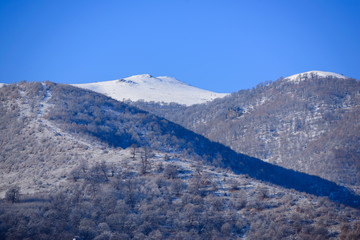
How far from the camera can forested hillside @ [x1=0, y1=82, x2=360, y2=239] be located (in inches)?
1389

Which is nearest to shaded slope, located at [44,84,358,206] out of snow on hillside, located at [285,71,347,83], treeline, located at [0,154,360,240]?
treeline, located at [0,154,360,240]

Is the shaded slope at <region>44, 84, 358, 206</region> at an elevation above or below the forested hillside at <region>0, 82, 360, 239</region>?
above

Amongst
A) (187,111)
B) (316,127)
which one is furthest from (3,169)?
(187,111)

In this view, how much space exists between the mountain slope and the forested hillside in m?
22.6

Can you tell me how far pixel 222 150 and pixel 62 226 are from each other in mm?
57172

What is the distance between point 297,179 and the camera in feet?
279

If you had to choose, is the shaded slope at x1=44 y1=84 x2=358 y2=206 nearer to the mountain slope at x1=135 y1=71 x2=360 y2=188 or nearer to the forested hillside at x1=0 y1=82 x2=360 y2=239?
the forested hillside at x1=0 y1=82 x2=360 y2=239

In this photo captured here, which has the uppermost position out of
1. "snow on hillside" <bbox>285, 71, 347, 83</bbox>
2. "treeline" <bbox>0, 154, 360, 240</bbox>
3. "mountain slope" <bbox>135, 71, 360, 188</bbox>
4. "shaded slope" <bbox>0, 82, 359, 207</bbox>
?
"snow on hillside" <bbox>285, 71, 347, 83</bbox>

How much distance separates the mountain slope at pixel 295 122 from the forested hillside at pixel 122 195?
2262 centimetres

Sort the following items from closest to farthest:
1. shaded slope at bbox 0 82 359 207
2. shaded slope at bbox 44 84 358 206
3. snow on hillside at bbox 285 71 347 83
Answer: shaded slope at bbox 0 82 359 207 < shaded slope at bbox 44 84 358 206 < snow on hillside at bbox 285 71 347 83

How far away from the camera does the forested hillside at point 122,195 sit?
3528 centimetres

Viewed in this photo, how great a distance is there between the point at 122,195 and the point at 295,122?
298 ft

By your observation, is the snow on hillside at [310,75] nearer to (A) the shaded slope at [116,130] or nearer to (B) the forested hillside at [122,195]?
(A) the shaded slope at [116,130]

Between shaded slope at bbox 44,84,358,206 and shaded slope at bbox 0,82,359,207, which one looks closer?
shaded slope at bbox 0,82,359,207
